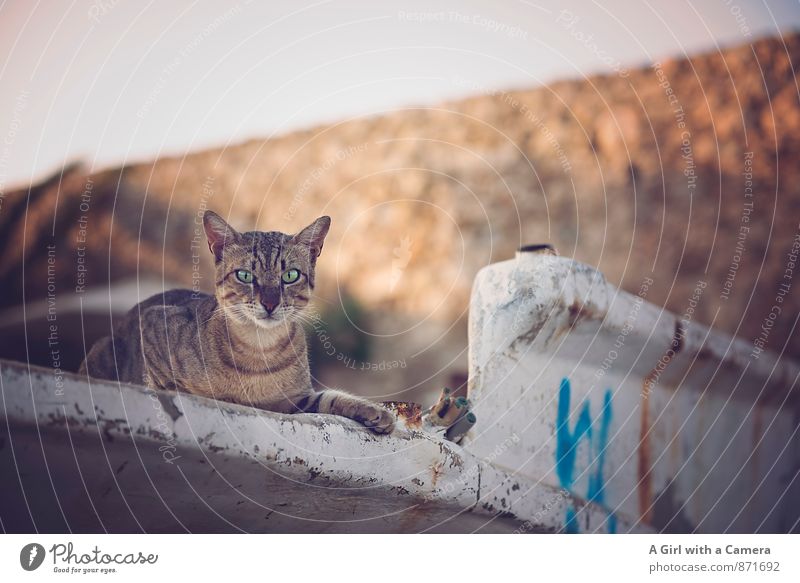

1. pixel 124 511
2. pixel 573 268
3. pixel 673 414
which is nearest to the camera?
pixel 124 511

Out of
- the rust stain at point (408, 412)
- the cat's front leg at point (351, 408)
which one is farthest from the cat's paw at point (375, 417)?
the rust stain at point (408, 412)

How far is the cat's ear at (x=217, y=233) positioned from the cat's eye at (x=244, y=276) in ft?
0.29

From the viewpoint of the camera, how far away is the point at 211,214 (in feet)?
6.68

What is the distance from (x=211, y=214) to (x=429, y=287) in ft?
10.5

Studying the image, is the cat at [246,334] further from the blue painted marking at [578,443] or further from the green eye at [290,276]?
the blue painted marking at [578,443]

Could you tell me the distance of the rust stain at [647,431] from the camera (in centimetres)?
239

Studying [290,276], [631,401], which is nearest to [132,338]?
[290,276]

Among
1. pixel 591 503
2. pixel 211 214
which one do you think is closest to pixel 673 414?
pixel 591 503

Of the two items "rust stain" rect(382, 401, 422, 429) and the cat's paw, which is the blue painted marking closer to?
"rust stain" rect(382, 401, 422, 429)

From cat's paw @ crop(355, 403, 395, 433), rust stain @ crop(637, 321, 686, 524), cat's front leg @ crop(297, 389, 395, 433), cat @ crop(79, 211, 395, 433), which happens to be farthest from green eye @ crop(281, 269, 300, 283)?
rust stain @ crop(637, 321, 686, 524)

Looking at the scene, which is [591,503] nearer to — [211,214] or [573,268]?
[573,268]

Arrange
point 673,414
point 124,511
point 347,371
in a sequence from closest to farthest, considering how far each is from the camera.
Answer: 1. point 124,511
2. point 673,414
3. point 347,371

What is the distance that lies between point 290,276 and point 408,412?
1.45ft

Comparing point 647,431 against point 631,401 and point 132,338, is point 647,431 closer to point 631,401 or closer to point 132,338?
point 631,401
